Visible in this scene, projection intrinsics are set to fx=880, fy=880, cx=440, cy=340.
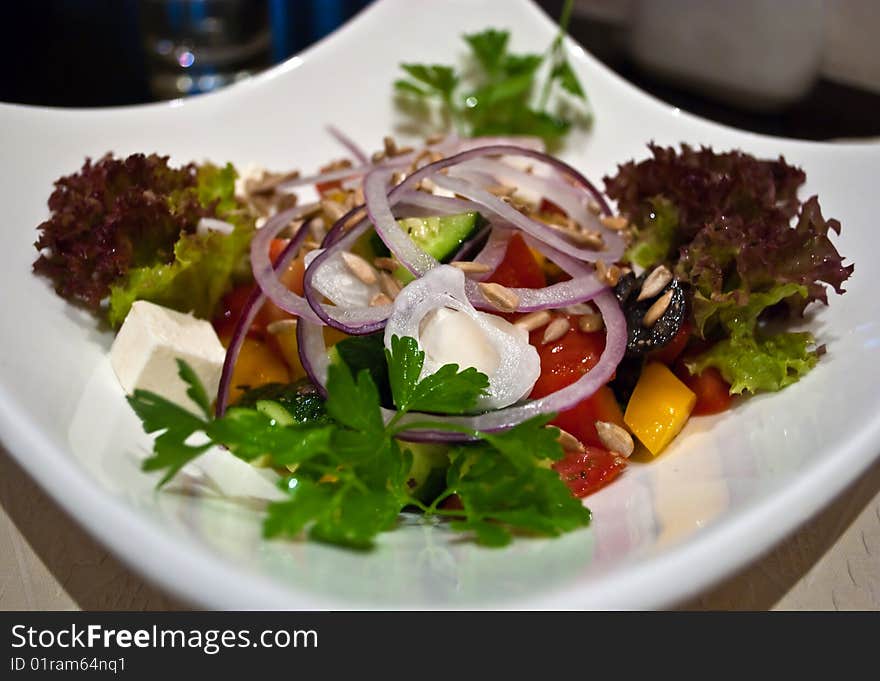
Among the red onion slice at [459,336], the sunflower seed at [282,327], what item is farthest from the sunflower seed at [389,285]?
the sunflower seed at [282,327]

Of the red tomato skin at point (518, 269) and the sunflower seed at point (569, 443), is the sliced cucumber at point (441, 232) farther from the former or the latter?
the sunflower seed at point (569, 443)

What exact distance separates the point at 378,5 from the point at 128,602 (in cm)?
268

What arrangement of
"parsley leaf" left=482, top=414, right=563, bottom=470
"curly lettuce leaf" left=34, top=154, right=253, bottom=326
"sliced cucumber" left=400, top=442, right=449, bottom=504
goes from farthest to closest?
"curly lettuce leaf" left=34, top=154, right=253, bottom=326 → "sliced cucumber" left=400, top=442, right=449, bottom=504 → "parsley leaf" left=482, top=414, right=563, bottom=470

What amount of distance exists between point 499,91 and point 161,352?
1.84 metres

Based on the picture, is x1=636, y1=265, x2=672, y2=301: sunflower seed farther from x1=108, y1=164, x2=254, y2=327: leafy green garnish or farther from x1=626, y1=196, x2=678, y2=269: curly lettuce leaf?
x1=108, y1=164, x2=254, y2=327: leafy green garnish

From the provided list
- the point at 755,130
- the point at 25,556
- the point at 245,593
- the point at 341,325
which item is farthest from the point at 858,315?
the point at 755,130

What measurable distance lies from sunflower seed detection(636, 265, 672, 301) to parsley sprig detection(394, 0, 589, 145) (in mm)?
1271

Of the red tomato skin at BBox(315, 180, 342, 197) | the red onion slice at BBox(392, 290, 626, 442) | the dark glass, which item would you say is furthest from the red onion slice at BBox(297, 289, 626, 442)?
the dark glass

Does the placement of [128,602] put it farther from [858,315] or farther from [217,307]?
[858,315]

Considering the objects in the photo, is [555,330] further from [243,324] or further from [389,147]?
[389,147]

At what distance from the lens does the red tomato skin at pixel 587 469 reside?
1897mm

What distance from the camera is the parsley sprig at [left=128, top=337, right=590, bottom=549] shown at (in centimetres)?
151

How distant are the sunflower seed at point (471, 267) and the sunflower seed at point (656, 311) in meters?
0.40

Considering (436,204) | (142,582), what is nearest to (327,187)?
(436,204)
